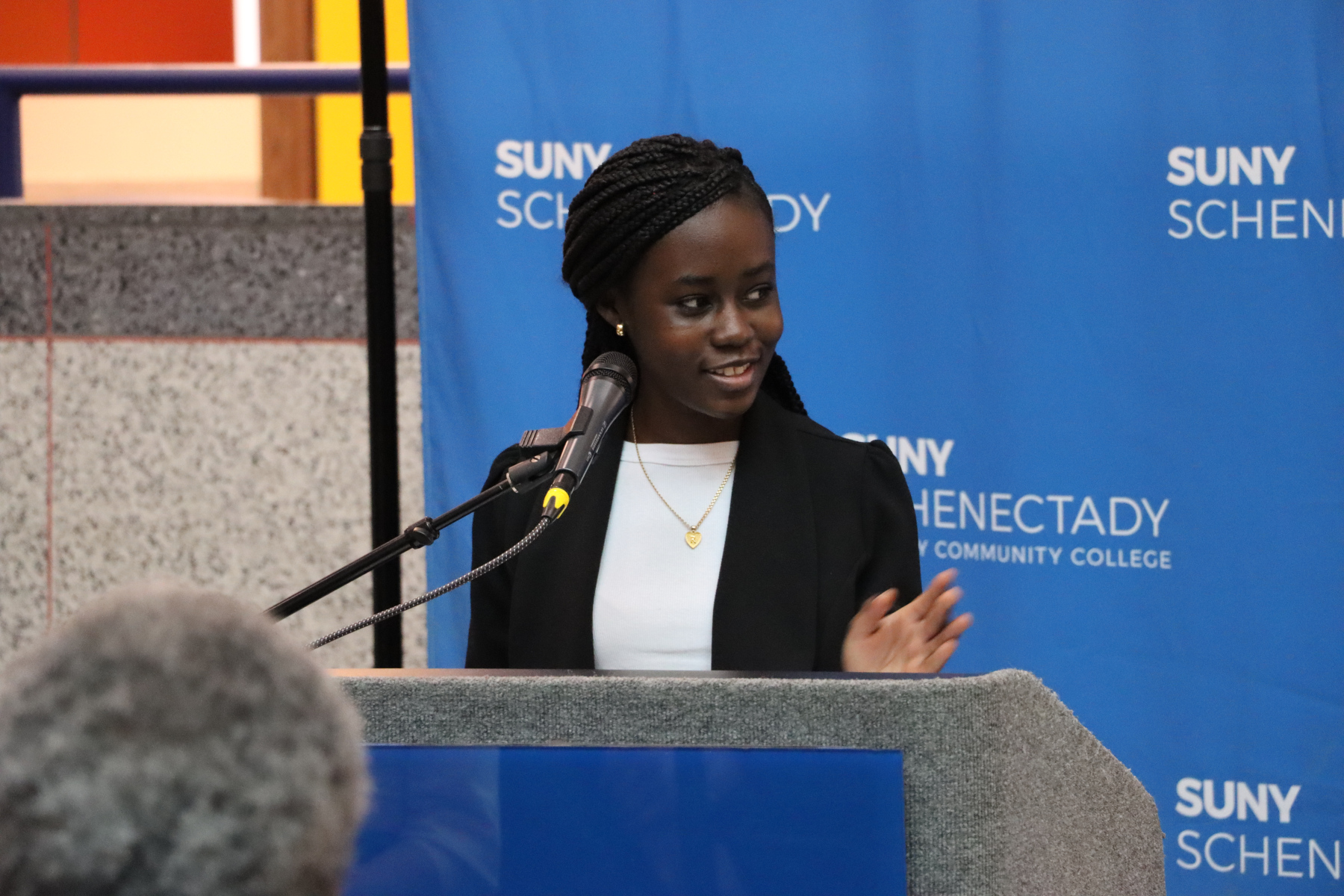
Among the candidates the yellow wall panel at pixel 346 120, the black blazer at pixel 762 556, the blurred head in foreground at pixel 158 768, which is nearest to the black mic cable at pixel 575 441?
the black blazer at pixel 762 556

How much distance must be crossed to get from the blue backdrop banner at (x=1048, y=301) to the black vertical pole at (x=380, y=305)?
0.70 ft

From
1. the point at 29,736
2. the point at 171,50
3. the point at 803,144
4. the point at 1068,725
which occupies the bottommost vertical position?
the point at 1068,725

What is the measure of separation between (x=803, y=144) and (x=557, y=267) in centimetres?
58

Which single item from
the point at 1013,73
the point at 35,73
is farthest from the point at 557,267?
the point at 35,73

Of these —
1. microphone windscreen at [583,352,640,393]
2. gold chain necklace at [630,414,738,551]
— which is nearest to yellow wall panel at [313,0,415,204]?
gold chain necklace at [630,414,738,551]

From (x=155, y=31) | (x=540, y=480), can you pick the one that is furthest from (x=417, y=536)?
(x=155, y=31)

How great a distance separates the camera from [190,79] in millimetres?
3479

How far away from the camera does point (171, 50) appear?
493 cm

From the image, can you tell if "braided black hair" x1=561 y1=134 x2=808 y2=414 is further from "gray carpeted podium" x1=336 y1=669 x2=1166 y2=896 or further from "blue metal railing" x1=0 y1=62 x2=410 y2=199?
"blue metal railing" x1=0 y1=62 x2=410 y2=199

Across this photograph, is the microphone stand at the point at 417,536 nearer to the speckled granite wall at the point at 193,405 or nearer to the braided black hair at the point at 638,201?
the braided black hair at the point at 638,201

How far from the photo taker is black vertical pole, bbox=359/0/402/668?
2533 millimetres

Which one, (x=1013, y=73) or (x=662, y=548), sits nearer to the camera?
(x=662, y=548)

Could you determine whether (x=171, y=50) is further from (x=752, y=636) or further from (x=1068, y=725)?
(x=1068, y=725)

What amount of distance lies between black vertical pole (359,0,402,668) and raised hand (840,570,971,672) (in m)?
1.34
